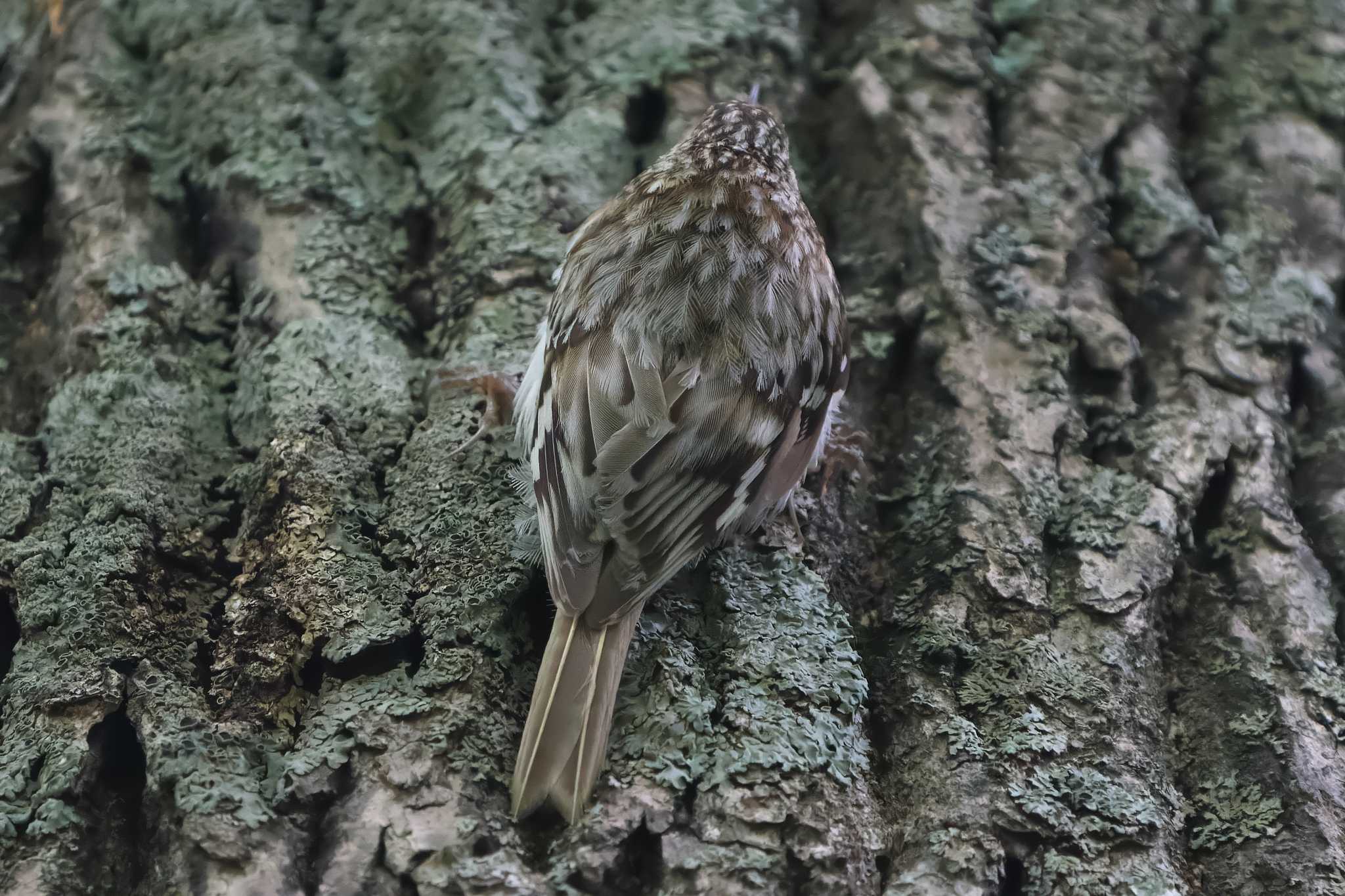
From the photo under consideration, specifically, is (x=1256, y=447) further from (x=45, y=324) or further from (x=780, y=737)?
(x=45, y=324)

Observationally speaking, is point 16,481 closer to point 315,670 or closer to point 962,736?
point 315,670

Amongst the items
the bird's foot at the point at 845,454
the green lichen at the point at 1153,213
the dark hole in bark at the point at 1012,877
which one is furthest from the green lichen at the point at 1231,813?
the green lichen at the point at 1153,213

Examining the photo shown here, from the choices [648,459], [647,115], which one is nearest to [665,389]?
[648,459]

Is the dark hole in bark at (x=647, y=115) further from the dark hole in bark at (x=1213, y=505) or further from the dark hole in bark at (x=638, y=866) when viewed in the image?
the dark hole in bark at (x=638, y=866)

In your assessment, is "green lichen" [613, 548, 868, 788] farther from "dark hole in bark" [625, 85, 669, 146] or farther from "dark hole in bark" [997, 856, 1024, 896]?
"dark hole in bark" [625, 85, 669, 146]

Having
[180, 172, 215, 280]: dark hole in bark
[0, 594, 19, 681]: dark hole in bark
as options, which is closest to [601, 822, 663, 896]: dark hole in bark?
[0, 594, 19, 681]: dark hole in bark

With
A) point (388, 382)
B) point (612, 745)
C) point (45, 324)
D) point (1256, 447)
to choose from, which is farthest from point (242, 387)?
point (1256, 447)
